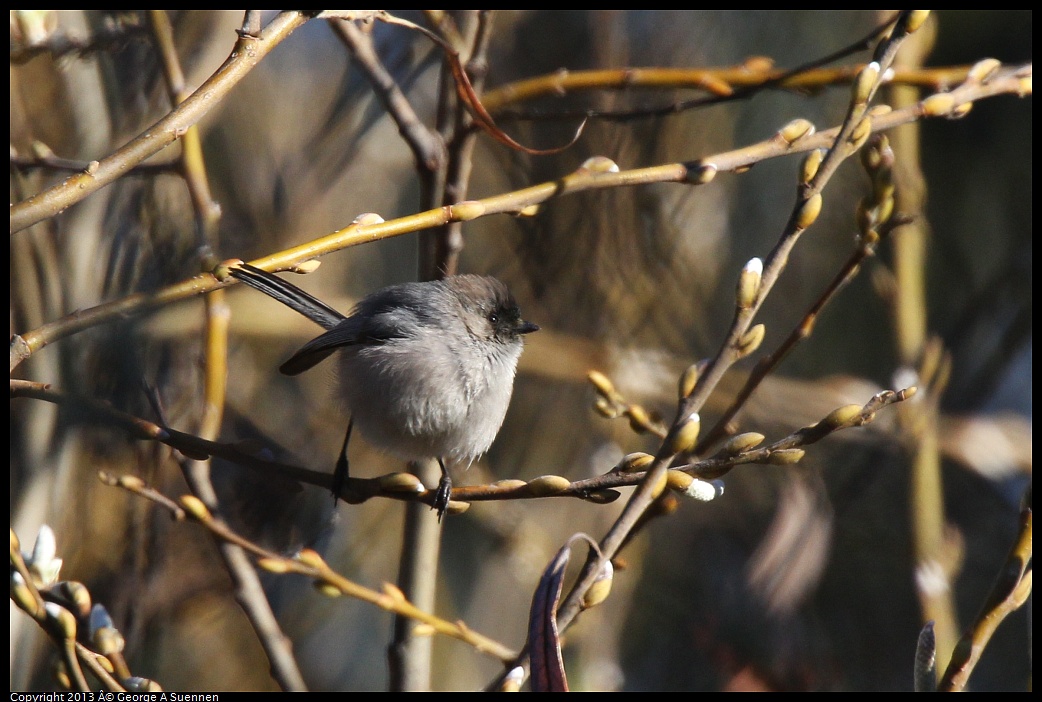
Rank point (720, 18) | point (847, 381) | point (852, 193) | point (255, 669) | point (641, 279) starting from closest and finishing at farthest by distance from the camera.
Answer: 1. point (847, 381)
2. point (255, 669)
3. point (641, 279)
4. point (852, 193)
5. point (720, 18)

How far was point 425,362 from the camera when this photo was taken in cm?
246

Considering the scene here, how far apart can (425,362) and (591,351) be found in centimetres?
126

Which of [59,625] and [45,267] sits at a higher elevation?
[45,267]

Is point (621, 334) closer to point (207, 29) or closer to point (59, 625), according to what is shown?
point (207, 29)

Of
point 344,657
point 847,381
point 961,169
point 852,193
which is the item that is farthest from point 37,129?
point 961,169

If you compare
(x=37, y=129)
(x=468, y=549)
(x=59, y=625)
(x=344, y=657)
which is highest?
(x=37, y=129)

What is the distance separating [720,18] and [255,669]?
3749mm

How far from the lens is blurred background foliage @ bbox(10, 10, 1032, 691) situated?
2.98 m

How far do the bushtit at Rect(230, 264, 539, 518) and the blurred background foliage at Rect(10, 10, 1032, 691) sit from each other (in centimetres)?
60

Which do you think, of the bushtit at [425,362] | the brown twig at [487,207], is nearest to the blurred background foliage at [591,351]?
the bushtit at [425,362]

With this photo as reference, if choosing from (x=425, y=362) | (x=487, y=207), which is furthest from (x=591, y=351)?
(x=487, y=207)

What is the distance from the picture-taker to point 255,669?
3.54m

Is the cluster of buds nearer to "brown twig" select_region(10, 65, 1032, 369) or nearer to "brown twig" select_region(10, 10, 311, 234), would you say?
"brown twig" select_region(10, 65, 1032, 369)

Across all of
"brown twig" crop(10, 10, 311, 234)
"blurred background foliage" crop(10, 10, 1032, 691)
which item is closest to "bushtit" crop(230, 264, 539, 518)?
"blurred background foliage" crop(10, 10, 1032, 691)
